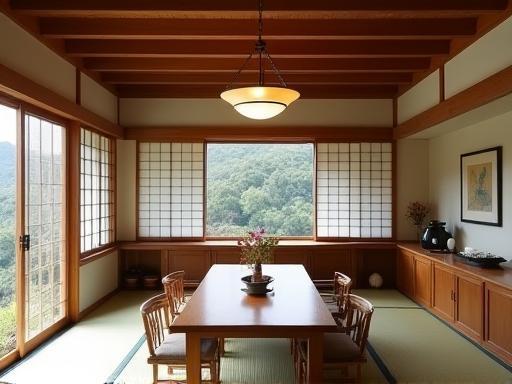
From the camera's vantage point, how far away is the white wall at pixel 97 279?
15.7 feet

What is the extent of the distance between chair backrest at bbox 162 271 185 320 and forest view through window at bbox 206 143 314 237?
8.75 feet

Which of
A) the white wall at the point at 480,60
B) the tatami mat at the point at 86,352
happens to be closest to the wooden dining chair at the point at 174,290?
the tatami mat at the point at 86,352

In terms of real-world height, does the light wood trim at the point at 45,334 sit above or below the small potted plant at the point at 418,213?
below

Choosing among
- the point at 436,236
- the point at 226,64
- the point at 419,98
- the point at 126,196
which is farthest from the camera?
the point at 126,196

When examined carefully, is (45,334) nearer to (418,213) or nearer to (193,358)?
(193,358)

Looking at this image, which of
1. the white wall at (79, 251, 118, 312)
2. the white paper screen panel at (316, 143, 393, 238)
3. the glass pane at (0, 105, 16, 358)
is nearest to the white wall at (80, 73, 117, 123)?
the glass pane at (0, 105, 16, 358)

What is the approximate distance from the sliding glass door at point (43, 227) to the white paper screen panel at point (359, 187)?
3664 mm

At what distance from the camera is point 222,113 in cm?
622

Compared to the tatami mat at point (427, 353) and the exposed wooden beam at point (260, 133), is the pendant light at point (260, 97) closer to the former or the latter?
the tatami mat at point (427, 353)

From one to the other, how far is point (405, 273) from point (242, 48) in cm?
380

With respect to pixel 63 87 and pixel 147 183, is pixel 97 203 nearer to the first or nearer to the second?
pixel 147 183

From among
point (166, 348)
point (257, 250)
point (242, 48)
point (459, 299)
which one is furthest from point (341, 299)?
point (242, 48)

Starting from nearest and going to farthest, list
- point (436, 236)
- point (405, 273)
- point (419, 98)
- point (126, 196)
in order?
point (436, 236), point (419, 98), point (405, 273), point (126, 196)

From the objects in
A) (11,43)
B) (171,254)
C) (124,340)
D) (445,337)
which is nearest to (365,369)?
(445,337)
